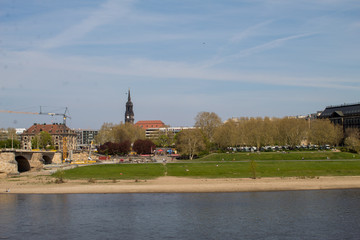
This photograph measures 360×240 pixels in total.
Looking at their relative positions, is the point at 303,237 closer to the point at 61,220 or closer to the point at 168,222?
the point at 168,222

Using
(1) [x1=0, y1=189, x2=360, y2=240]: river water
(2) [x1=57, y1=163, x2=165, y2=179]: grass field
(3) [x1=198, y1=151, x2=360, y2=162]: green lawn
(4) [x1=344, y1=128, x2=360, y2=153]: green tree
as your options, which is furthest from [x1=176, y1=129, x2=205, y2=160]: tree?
(1) [x1=0, y1=189, x2=360, y2=240]: river water

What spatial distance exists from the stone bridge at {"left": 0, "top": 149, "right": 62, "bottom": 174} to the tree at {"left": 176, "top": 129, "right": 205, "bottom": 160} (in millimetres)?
41164

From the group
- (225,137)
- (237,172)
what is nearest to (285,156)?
(225,137)

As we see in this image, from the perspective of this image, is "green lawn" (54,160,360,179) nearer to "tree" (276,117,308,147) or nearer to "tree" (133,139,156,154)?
"tree" (276,117,308,147)

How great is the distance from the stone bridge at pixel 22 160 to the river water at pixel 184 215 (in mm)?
27668

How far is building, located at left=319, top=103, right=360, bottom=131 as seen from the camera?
159 m

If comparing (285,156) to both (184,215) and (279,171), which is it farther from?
(184,215)

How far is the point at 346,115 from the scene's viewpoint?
165 metres

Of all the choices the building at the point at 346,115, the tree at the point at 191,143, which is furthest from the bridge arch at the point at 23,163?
the building at the point at 346,115

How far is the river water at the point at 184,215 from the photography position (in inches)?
1652

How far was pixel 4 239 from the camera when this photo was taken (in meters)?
40.2

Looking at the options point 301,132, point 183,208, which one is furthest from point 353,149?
point 183,208

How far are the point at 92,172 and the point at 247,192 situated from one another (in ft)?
130

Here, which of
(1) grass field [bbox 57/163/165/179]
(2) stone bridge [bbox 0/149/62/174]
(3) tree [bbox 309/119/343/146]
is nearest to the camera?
(1) grass field [bbox 57/163/165/179]
